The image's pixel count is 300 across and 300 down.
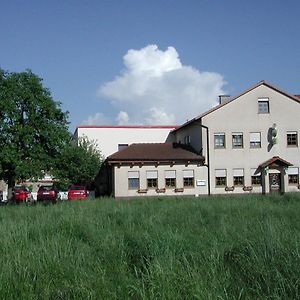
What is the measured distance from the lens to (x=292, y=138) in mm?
48594

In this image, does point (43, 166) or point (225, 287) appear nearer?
point (225, 287)

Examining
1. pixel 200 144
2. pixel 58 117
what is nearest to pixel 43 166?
pixel 58 117

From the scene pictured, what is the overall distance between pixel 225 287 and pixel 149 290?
0.93 metres

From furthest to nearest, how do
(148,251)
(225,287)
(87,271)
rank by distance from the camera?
(148,251) < (87,271) < (225,287)

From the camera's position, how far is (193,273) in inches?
258

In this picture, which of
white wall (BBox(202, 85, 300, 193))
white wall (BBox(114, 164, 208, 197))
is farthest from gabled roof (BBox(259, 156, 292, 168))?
white wall (BBox(114, 164, 208, 197))

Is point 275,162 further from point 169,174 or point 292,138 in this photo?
point 169,174

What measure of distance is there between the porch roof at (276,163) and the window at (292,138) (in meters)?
2.03

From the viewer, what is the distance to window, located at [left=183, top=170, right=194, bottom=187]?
155 ft

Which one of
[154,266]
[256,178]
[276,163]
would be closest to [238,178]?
[256,178]

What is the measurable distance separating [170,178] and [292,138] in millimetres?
12395

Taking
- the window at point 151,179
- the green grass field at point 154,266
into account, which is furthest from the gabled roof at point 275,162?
the green grass field at point 154,266

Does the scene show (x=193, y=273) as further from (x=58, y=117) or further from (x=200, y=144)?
(x=200, y=144)

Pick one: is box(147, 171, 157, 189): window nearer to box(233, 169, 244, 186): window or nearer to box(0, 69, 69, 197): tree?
box(233, 169, 244, 186): window
